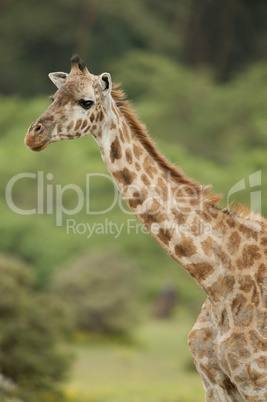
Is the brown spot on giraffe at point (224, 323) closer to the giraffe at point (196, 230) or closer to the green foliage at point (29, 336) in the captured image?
the giraffe at point (196, 230)

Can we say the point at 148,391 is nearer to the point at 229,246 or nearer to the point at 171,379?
the point at 171,379

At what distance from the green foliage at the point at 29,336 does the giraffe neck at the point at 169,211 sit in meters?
7.11

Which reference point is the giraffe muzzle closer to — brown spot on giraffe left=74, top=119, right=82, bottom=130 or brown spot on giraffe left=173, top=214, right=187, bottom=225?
brown spot on giraffe left=74, top=119, right=82, bottom=130

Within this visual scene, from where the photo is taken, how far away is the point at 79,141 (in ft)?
82.5

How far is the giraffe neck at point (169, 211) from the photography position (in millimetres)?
4605

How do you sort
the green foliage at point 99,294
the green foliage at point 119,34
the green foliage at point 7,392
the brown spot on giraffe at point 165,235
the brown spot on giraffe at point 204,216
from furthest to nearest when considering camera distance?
the green foliage at point 119,34 < the green foliage at point 99,294 < the green foliage at point 7,392 < the brown spot on giraffe at point 204,216 < the brown spot on giraffe at point 165,235

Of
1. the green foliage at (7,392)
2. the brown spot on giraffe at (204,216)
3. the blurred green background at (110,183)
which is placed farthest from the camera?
the blurred green background at (110,183)

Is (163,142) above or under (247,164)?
above

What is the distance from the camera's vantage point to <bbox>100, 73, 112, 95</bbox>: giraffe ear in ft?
14.7

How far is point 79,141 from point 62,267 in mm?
7262

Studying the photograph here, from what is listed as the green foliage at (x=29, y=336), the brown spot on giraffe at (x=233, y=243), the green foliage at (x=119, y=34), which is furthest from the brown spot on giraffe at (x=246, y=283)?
the green foliage at (x=119, y=34)

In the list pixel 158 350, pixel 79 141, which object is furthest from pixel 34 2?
pixel 158 350

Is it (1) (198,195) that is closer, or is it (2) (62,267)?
(1) (198,195)

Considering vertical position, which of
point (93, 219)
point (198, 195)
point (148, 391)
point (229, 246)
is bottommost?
point (229, 246)
